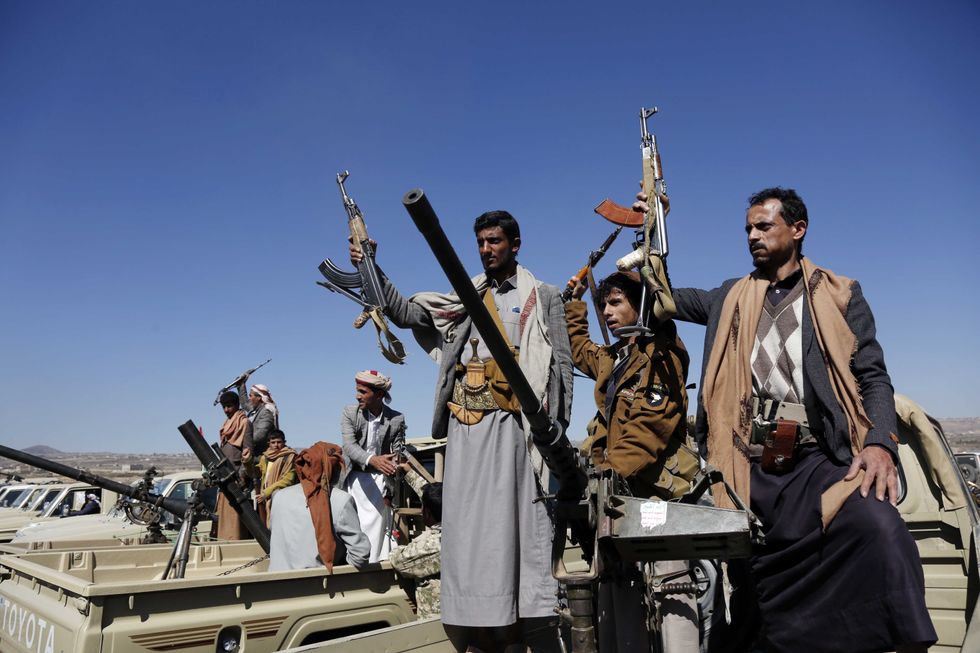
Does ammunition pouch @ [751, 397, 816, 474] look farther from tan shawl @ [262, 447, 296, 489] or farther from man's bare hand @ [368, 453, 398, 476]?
tan shawl @ [262, 447, 296, 489]

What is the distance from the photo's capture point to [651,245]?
10.6 ft

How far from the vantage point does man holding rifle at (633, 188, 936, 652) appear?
2270 millimetres

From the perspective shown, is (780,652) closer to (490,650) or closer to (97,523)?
(490,650)

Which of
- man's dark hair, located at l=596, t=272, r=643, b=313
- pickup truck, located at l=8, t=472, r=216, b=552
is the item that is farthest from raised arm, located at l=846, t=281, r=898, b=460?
pickup truck, located at l=8, t=472, r=216, b=552

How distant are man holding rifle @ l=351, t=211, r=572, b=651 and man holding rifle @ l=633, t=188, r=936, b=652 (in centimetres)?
74

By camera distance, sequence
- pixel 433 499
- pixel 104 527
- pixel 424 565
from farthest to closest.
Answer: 1. pixel 104 527
2. pixel 433 499
3. pixel 424 565

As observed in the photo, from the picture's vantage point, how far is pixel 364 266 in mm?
3352

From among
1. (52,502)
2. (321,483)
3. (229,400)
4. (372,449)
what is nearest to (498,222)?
(321,483)

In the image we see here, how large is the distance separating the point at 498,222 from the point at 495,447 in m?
1.13

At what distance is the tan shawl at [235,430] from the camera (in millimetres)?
8008

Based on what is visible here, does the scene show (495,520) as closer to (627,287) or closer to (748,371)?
(748,371)

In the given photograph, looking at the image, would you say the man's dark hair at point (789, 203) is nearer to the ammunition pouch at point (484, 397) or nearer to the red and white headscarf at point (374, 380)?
the ammunition pouch at point (484, 397)

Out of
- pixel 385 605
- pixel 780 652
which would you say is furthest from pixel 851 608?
pixel 385 605

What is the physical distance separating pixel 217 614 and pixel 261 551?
94.2 inches
